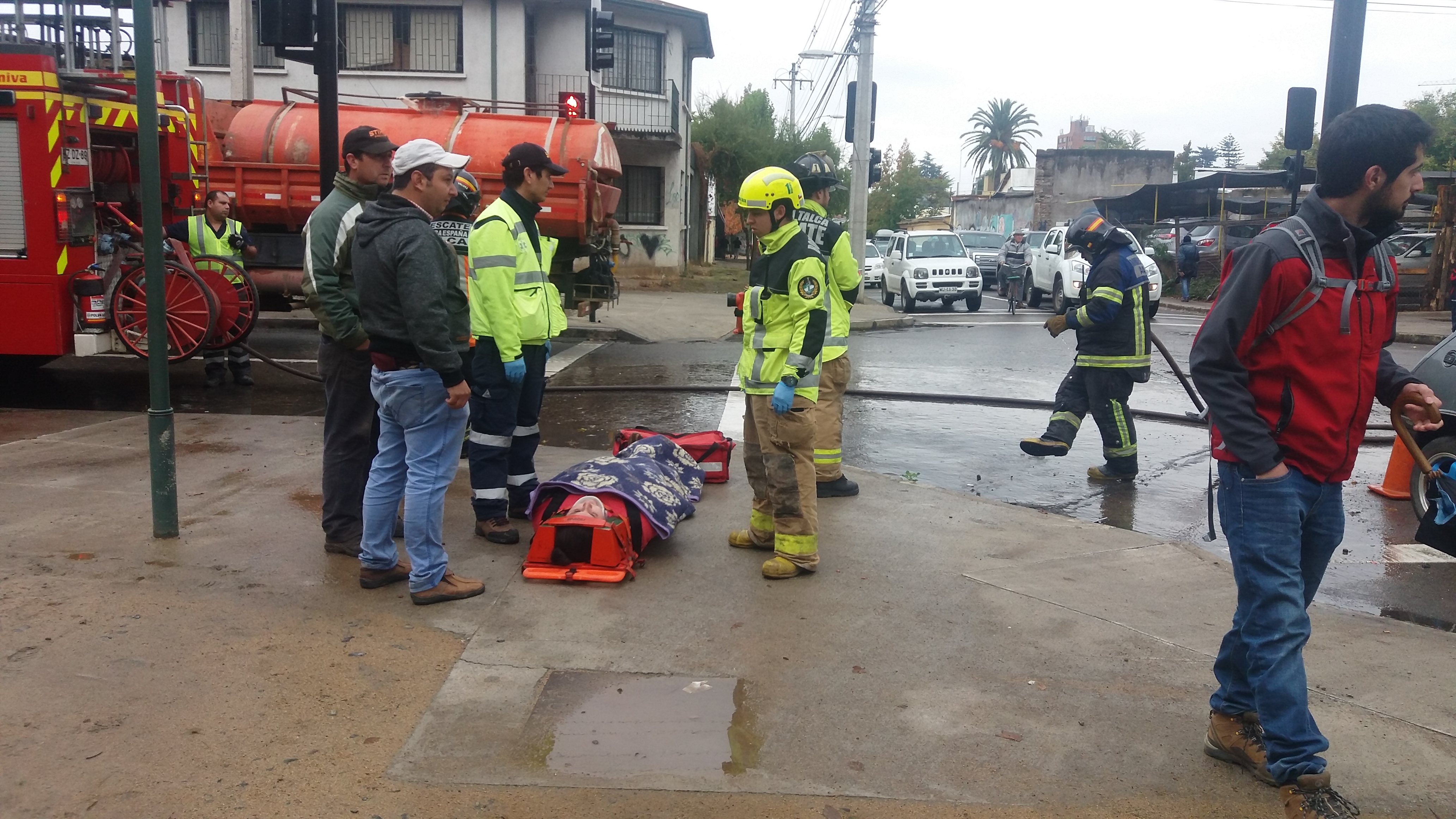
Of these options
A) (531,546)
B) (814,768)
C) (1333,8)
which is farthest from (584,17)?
(814,768)

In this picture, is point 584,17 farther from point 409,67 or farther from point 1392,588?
point 1392,588

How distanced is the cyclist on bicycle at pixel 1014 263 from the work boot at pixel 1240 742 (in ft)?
69.2

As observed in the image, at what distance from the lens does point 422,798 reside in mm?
3217

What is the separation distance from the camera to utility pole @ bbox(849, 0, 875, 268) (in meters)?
23.7

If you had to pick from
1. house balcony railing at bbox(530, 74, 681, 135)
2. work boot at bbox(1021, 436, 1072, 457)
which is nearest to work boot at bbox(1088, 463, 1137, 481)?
work boot at bbox(1021, 436, 1072, 457)

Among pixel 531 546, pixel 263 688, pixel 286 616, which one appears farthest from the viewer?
pixel 531 546

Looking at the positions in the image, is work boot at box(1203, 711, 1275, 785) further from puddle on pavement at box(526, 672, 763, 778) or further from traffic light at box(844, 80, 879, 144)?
traffic light at box(844, 80, 879, 144)

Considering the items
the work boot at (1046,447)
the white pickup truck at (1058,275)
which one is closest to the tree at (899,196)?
the white pickup truck at (1058,275)

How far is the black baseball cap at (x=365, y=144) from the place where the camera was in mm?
5191

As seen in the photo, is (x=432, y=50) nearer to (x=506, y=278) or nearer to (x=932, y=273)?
(x=932, y=273)

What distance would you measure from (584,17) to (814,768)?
2512 centimetres

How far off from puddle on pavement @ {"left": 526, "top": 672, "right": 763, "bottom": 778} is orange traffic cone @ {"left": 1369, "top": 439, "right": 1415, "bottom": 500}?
571cm

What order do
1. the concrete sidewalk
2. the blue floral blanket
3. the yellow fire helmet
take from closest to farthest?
1. the concrete sidewalk
2. the yellow fire helmet
3. the blue floral blanket

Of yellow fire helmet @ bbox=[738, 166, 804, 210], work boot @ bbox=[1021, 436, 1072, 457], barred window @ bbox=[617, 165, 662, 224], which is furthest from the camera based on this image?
barred window @ bbox=[617, 165, 662, 224]
